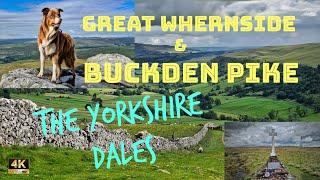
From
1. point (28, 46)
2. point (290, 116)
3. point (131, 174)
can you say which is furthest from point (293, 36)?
point (28, 46)

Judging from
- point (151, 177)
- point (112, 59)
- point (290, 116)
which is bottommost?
point (151, 177)

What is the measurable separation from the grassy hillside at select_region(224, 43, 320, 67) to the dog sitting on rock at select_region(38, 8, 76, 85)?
8.80 ft

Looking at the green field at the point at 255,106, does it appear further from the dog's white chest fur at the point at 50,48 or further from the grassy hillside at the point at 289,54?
the dog's white chest fur at the point at 50,48

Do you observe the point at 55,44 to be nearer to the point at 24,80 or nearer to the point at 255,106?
the point at 24,80

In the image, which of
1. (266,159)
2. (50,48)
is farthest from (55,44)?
(266,159)

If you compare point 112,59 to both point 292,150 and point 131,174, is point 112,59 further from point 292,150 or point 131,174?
point 292,150

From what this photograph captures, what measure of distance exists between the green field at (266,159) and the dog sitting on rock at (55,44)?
9.94 ft

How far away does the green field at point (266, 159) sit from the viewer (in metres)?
14.5

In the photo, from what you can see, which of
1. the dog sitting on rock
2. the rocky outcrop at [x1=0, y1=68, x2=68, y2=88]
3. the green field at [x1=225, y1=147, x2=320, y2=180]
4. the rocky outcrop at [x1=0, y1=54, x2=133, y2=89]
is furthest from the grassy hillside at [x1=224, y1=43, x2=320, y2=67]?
the rocky outcrop at [x1=0, y1=68, x2=68, y2=88]

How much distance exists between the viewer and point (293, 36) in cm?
1425

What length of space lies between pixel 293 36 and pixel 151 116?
266cm

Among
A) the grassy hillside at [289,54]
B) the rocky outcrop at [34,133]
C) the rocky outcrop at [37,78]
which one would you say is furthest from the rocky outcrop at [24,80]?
the grassy hillside at [289,54]

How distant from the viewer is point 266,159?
14594 mm

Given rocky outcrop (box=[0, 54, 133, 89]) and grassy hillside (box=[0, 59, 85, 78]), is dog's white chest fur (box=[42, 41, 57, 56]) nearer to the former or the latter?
grassy hillside (box=[0, 59, 85, 78])
